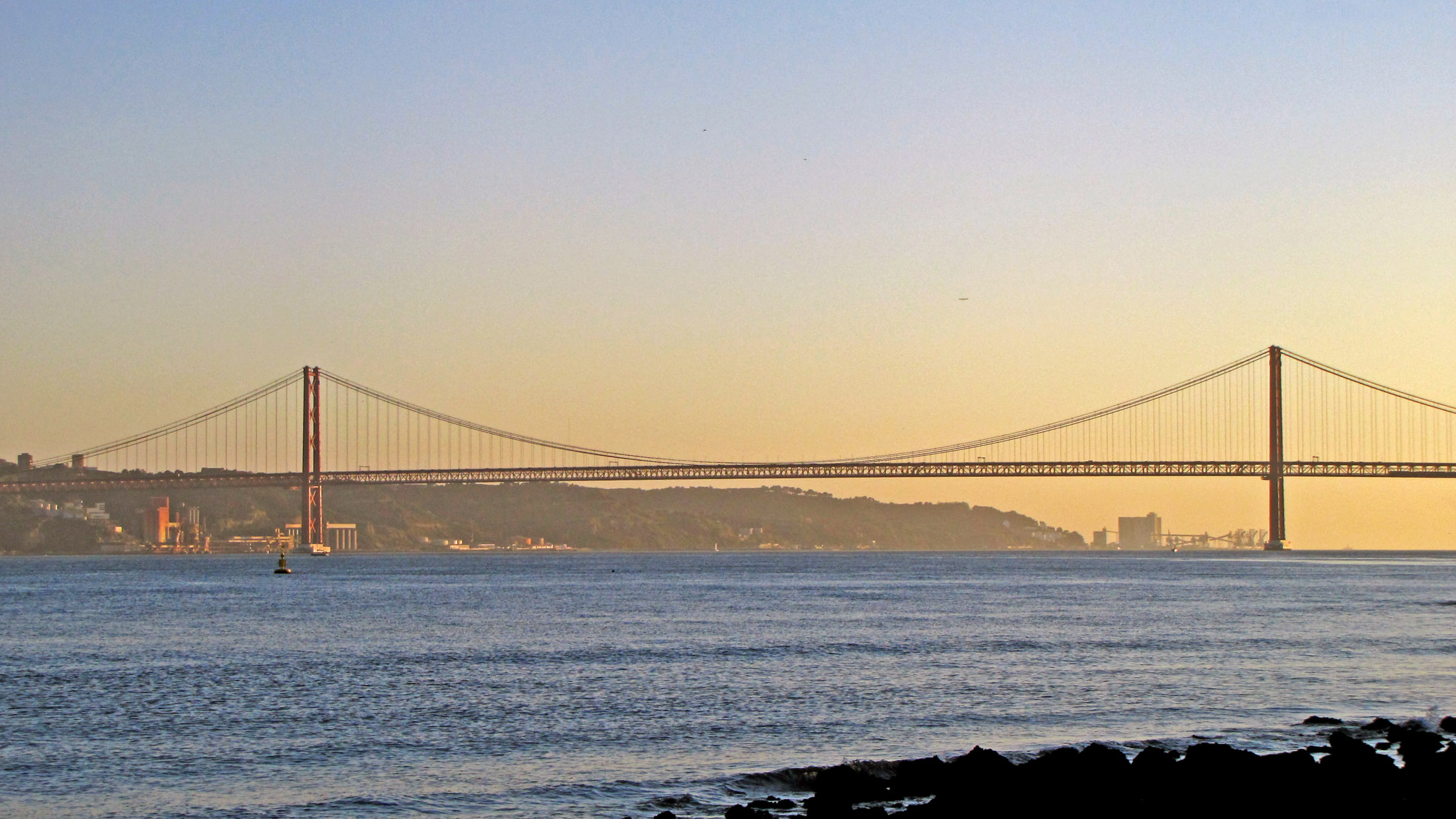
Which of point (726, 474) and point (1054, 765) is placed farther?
point (726, 474)

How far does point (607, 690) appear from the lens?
24188mm

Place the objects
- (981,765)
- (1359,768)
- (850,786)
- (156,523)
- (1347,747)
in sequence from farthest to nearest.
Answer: (156,523)
(1347,747)
(850,786)
(981,765)
(1359,768)

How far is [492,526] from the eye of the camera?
181000 millimetres

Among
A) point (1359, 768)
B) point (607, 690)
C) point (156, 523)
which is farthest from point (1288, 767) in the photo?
point (156, 523)

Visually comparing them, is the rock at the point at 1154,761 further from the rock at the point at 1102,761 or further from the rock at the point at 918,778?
the rock at the point at 918,778

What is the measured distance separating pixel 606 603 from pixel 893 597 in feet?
34.7

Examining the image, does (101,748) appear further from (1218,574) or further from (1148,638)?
(1218,574)

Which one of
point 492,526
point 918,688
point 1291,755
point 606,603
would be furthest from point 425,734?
point 492,526

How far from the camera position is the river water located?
54.7ft

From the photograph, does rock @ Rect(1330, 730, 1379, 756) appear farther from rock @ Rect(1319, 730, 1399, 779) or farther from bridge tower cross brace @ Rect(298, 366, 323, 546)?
bridge tower cross brace @ Rect(298, 366, 323, 546)

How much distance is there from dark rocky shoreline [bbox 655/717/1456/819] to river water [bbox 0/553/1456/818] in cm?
124

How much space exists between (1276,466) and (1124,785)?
9060cm

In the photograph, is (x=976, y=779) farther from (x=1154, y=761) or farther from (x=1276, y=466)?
(x=1276, y=466)

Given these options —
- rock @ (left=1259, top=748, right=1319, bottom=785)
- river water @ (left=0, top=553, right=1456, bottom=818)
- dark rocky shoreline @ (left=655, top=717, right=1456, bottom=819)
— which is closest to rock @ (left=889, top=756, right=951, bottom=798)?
dark rocky shoreline @ (left=655, top=717, right=1456, bottom=819)
